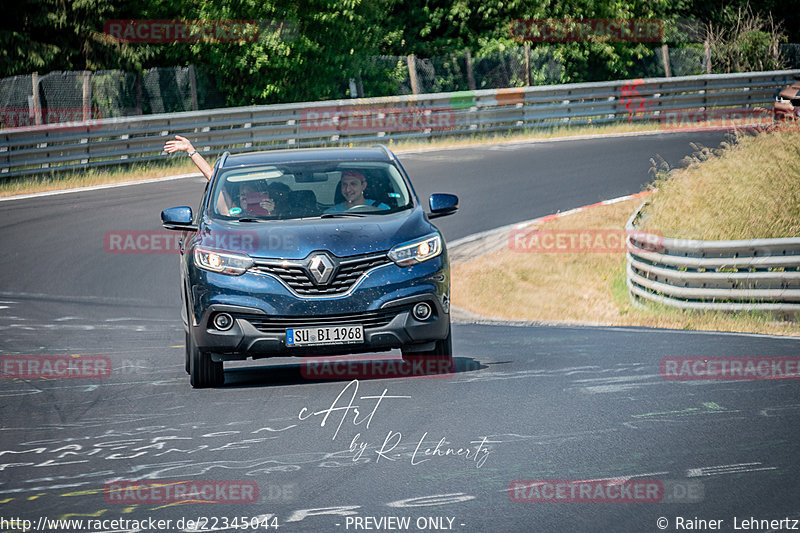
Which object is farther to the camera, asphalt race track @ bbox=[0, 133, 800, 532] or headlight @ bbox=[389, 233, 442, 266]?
headlight @ bbox=[389, 233, 442, 266]

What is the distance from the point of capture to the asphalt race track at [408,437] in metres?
5.98

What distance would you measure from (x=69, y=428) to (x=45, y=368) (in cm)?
279

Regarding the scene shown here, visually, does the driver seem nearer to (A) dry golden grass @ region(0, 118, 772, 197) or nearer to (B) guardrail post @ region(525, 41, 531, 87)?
(A) dry golden grass @ region(0, 118, 772, 197)

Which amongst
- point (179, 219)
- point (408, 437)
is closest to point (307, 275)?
point (179, 219)

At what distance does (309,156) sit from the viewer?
10.4 metres

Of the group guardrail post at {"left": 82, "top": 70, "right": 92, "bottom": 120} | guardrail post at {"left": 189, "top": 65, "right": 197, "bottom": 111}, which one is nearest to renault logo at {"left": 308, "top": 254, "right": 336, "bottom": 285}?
guardrail post at {"left": 82, "top": 70, "right": 92, "bottom": 120}

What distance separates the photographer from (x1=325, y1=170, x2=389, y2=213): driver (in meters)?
9.78

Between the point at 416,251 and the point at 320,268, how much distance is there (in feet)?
2.53

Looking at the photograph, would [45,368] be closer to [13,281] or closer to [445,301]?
[445,301]

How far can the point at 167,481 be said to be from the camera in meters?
6.62

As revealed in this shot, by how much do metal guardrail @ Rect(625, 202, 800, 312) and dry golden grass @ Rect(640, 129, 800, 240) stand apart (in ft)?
7.73

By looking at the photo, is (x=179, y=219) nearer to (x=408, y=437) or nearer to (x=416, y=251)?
(x=416, y=251)

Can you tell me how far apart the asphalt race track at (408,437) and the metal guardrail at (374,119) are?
12.3 metres

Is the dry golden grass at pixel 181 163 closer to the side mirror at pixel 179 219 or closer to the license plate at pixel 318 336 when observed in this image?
the side mirror at pixel 179 219
